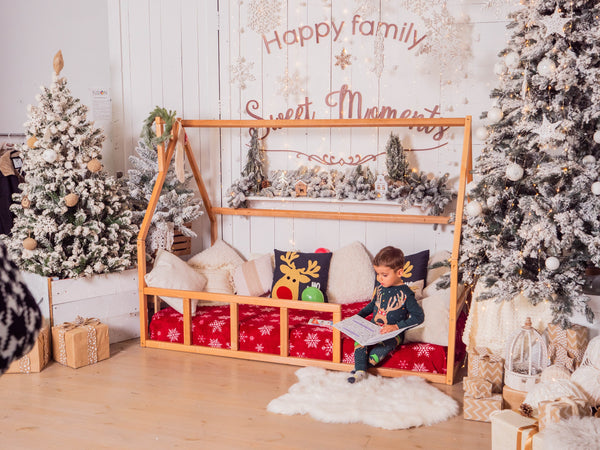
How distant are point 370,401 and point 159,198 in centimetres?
218

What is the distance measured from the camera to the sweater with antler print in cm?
313

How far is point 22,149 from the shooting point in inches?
144

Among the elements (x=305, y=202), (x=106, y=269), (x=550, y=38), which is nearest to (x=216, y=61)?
(x=305, y=202)

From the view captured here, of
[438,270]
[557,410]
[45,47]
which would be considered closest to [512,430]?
[557,410]

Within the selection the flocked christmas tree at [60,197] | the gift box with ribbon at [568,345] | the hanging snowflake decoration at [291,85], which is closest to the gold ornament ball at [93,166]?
the flocked christmas tree at [60,197]

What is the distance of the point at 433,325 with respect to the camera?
3.23 meters

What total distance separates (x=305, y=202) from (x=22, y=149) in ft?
6.45

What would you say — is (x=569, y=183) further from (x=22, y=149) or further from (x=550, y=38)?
(x=22, y=149)

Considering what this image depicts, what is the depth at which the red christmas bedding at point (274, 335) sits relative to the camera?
319 cm

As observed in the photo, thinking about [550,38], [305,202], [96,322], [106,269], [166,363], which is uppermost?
[550,38]

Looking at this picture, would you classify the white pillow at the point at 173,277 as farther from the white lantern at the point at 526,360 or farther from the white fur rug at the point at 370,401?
the white lantern at the point at 526,360

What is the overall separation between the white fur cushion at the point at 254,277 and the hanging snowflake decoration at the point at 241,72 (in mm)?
1393

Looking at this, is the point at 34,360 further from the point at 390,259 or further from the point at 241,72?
the point at 241,72

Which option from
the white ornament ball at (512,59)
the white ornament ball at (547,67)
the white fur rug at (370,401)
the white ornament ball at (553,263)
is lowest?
the white fur rug at (370,401)
